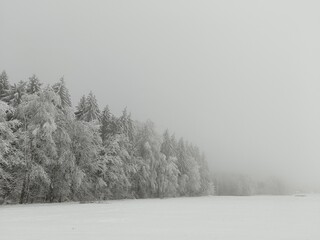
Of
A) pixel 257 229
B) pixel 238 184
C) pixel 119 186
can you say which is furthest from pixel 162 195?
pixel 238 184

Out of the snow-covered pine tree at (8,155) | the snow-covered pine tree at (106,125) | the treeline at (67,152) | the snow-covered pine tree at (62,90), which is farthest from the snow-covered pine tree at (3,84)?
the snow-covered pine tree at (106,125)

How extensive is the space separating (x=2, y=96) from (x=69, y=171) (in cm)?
1618

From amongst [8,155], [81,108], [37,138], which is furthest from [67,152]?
[81,108]

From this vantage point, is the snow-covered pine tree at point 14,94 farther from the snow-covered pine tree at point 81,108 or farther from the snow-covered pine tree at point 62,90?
the snow-covered pine tree at point 81,108

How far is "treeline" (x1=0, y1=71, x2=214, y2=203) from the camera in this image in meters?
38.4

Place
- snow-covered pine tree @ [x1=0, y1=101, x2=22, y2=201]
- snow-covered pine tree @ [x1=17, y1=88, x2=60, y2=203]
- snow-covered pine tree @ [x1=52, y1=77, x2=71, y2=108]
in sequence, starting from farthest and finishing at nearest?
snow-covered pine tree @ [x1=52, y1=77, x2=71, y2=108] < snow-covered pine tree @ [x1=17, y1=88, x2=60, y2=203] < snow-covered pine tree @ [x1=0, y1=101, x2=22, y2=201]

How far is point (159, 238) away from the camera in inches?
476

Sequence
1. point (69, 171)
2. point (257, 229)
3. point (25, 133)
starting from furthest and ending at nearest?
point (69, 171), point (25, 133), point (257, 229)

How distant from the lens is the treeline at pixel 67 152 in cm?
3844

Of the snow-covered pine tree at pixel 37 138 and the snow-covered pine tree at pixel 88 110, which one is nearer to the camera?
the snow-covered pine tree at pixel 37 138

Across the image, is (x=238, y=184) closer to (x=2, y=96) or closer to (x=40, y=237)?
(x=2, y=96)

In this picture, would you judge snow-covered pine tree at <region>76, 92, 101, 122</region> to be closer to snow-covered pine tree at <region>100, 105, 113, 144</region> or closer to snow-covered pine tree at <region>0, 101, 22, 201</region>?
snow-covered pine tree at <region>100, 105, 113, 144</region>

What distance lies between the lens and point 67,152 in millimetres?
42188

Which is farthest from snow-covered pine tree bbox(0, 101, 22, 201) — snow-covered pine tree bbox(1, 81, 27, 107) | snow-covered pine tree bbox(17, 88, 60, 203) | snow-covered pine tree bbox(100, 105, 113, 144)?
snow-covered pine tree bbox(100, 105, 113, 144)
